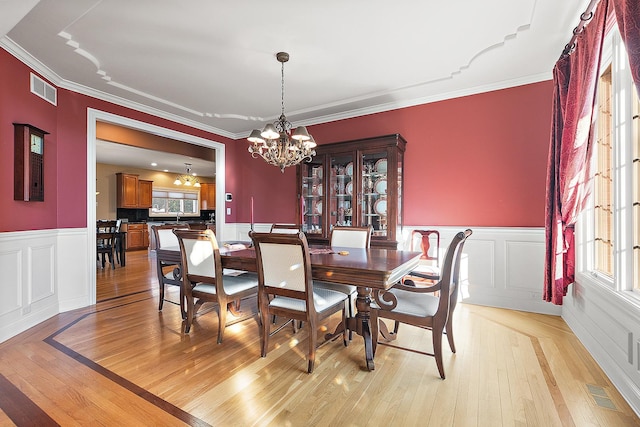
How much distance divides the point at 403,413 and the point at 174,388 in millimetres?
1309

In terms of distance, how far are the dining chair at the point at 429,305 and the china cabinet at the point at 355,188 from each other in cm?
138

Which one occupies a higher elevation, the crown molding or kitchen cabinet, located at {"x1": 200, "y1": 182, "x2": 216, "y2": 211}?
the crown molding

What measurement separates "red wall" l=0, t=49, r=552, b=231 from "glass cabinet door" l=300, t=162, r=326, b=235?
0.94 meters

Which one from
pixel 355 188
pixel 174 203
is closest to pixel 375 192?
pixel 355 188

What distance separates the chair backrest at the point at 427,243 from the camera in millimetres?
3332

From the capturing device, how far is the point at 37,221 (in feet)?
9.43

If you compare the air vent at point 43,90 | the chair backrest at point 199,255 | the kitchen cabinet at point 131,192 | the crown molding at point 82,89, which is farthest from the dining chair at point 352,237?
the kitchen cabinet at point 131,192

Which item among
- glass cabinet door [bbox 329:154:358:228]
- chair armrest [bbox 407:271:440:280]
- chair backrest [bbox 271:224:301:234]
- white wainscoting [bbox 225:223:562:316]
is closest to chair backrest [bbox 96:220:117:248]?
chair backrest [bbox 271:224:301:234]

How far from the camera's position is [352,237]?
3.13 meters

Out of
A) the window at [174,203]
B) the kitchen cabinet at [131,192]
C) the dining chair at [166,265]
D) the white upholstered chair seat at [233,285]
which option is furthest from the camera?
the window at [174,203]

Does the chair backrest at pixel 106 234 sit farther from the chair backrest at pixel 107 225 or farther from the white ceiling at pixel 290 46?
the white ceiling at pixel 290 46

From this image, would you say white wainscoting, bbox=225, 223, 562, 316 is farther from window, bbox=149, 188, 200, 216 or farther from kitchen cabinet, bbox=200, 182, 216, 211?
window, bbox=149, 188, 200, 216

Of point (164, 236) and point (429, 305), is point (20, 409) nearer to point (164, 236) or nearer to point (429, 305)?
point (164, 236)

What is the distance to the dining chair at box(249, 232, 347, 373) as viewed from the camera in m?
1.88
